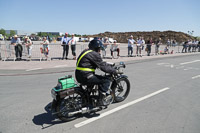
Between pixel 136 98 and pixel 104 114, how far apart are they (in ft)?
4.73

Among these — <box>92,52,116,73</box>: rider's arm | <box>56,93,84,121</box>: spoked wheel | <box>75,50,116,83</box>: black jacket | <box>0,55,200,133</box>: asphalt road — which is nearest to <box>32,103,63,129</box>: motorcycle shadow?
<box>0,55,200,133</box>: asphalt road

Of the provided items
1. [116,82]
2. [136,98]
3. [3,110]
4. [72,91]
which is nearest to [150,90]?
[136,98]

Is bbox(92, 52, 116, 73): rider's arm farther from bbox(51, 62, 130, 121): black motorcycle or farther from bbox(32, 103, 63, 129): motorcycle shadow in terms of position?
bbox(32, 103, 63, 129): motorcycle shadow

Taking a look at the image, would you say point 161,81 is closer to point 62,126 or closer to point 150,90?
point 150,90

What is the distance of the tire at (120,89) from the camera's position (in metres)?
4.45

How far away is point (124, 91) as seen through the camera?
196 inches

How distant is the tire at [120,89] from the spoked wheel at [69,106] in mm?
1160

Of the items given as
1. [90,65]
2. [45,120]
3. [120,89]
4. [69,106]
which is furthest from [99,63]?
[45,120]

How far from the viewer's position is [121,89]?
4629 millimetres

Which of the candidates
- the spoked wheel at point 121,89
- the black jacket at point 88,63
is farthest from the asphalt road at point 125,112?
the black jacket at point 88,63

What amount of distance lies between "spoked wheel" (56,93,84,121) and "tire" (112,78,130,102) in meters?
1.16

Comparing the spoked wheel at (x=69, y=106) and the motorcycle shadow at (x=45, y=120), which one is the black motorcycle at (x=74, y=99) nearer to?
the spoked wheel at (x=69, y=106)

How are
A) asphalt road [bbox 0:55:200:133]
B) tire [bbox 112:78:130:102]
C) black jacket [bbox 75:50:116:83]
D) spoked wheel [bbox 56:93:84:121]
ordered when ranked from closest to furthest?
asphalt road [bbox 0:55:200:133]
spoked wheel [bbox 56:93:84:121]
black jacket [bbox 75:50:116:83]
tire [bbox 112:78:130:102]

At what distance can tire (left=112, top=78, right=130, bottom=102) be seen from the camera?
4452 mm
